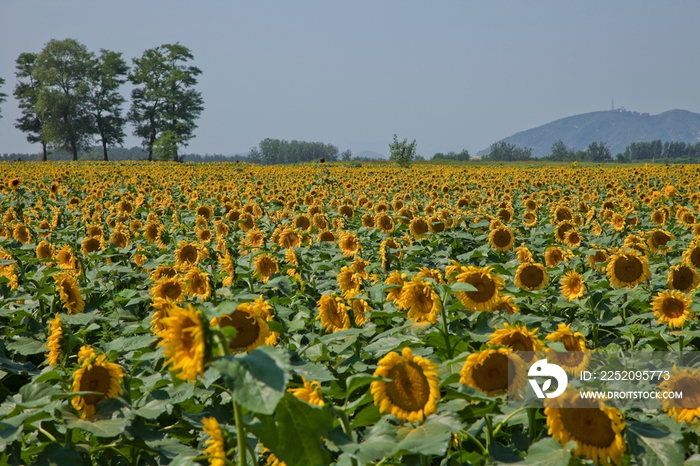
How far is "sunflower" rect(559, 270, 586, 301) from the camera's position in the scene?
4.66 metres

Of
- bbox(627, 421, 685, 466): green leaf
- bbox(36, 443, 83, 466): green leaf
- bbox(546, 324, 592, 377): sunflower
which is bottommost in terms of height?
bbox(36, 443, 83, 466): green leaf

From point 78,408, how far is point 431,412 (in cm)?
143

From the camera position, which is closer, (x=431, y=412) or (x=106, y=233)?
(x=431, y=412)

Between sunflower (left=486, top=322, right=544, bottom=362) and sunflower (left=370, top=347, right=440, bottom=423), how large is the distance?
1.29 feet

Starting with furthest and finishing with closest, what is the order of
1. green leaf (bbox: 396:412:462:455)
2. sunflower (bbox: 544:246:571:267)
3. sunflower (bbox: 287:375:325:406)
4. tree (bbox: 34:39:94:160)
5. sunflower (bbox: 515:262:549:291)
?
tree (bbox: 34:39:94:160) → sunflower (bbox: 544:246:571:267) → sunflower (bbox: 515:262:549:291) → sunflower (bbox: 287:375:325:406) → green leaf (bbox: 396:412:462:455)

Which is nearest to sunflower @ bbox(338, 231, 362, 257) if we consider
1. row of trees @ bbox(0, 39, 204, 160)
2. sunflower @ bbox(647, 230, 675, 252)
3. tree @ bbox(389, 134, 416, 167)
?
sunflower @ bbox(647, 230, 675, 252)

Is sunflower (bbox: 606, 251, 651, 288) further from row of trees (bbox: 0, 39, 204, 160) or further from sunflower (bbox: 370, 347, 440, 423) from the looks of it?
row of trees (bbox: 0, 39, 204, 160)

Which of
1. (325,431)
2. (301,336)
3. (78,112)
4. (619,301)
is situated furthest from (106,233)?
(78,112)

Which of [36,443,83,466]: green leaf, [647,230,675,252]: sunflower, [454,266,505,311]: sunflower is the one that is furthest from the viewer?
[647,230,675,252]: sunflower

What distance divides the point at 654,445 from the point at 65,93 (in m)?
90.7

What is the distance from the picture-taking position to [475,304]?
3223 mm

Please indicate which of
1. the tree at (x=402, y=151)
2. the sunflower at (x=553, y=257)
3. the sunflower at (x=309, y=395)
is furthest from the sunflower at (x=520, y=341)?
the tree at (x=402, y=151)

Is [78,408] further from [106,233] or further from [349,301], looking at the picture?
[106,233]

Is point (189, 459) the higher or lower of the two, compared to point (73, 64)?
lower
